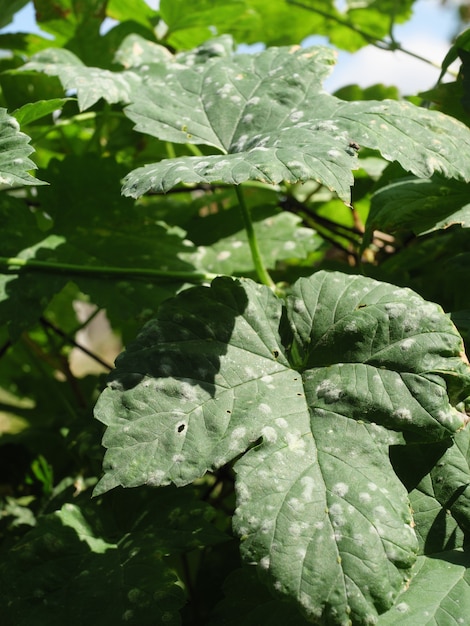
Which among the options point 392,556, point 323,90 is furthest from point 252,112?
point 392,556

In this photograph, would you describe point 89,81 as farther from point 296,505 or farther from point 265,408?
point 296,505

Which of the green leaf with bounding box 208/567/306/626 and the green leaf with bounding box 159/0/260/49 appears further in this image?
the green leaf with bounding box 159/0/260/49

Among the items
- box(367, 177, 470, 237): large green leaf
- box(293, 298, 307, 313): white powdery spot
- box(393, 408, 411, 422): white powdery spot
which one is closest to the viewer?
box(393, 408, 411, 422): white powdery spot

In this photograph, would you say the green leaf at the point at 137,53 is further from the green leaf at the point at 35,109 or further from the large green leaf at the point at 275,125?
the green leaf at the point at 35,109

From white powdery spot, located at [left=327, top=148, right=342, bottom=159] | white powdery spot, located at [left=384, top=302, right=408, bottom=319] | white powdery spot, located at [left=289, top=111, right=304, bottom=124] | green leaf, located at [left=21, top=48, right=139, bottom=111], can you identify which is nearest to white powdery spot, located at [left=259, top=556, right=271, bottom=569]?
white powdery spot, located at [left=384, top=302, right=408, bottom=319]

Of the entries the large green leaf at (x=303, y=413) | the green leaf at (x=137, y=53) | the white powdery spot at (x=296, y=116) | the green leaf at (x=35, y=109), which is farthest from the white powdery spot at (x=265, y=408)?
the green leaf at (x=137, y=53)

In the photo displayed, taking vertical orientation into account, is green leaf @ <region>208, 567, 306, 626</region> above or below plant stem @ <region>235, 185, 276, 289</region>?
below

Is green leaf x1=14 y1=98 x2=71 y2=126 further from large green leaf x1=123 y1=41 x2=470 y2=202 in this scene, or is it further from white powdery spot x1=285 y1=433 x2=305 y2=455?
white powdery spot x1=285 y1=433 x2=305 y2=455
